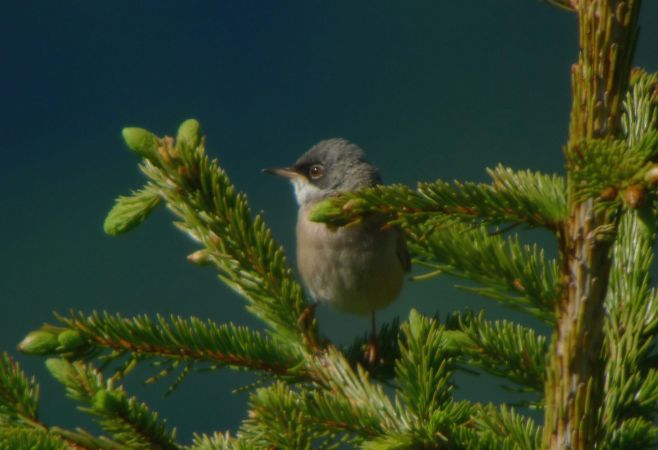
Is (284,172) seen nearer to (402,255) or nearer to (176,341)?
(402,255)

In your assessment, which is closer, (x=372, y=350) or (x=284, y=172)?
(x=372, y=350)

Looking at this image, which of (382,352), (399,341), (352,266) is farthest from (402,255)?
(399,341)

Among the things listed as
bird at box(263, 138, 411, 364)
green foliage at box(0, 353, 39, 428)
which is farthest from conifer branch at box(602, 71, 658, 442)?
bird at box(263, 138, 411, 364)

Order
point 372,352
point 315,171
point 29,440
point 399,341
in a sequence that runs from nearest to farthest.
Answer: point 29,440, point 399,341, point 372,352, point 315,171

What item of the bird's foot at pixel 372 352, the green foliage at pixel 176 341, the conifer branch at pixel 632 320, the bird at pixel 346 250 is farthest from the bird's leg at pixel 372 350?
the bird at pixel 346 250

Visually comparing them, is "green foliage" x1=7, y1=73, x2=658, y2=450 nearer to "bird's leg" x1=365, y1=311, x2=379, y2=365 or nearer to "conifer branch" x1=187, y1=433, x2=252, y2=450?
"conifer branch" x1=187, y1=433, x2=252, y2=450

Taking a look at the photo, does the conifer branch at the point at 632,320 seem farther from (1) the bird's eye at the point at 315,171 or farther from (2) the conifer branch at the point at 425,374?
(1) the bird's eye at the point at 315,171
